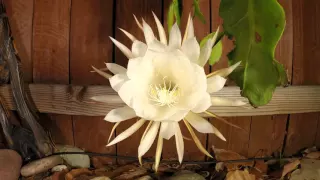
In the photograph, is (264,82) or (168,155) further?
(168,155)

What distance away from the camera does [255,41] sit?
2.13 ft

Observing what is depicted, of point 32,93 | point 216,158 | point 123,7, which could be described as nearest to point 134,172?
point 216,158

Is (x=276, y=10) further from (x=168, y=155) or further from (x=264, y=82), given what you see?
(x=168, y=155)

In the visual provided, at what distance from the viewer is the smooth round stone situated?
3.29ft

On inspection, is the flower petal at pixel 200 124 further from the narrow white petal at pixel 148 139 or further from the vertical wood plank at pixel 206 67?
the vertical wood plank at pixel 206 67

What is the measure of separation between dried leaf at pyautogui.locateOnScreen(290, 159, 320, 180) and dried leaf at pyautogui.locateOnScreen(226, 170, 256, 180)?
14 cm

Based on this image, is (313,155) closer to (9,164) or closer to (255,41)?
(255,41)

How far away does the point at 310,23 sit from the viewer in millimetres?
1038

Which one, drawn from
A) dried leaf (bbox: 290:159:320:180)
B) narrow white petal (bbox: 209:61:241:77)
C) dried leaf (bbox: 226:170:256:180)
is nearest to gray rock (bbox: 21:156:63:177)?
dried leaf (bbox: 226:170:256:180)

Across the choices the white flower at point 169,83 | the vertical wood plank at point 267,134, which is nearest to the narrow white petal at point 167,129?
the white flower at point 169,83

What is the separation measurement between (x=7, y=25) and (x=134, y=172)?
0.62m

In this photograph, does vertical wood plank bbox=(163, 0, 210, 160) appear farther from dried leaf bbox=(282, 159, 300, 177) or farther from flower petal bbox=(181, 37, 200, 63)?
flower petal bbox=(181, 37, 200, 63)

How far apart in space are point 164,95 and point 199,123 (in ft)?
0.30

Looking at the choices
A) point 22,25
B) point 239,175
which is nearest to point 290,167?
point 239,175
